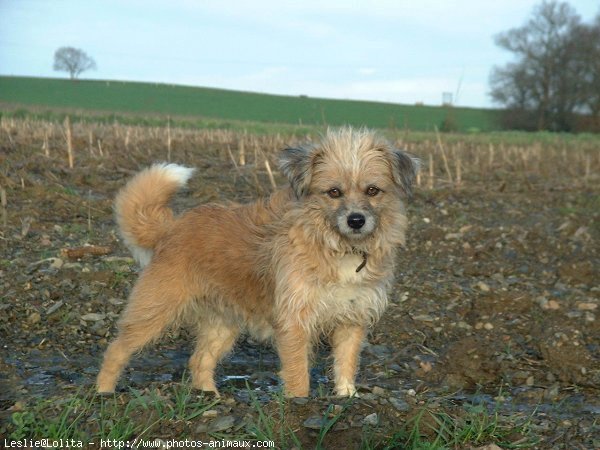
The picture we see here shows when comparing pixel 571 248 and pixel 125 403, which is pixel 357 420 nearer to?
pixel 125 403

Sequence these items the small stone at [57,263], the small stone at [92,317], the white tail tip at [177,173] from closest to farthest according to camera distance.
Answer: the white tail tip at [177,173], the small stone at [92,317], the small stone at [57,263]

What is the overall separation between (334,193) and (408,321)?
100 inches

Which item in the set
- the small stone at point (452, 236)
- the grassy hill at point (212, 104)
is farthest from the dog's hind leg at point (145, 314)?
the grassy hill at point (212, 104)

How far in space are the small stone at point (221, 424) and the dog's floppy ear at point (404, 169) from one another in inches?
86.5

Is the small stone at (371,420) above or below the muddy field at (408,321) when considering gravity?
above

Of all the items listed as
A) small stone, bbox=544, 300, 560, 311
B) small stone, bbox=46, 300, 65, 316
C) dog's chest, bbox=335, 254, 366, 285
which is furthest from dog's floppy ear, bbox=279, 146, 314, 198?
small stone, bbox=544, 300, 560, 311

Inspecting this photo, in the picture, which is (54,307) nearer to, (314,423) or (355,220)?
(355,220)

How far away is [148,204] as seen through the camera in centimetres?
560

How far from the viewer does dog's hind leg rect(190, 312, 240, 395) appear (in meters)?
5.64

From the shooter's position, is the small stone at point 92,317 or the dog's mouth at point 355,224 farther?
the small stone at point 92,317

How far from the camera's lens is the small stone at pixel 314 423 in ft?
12.2

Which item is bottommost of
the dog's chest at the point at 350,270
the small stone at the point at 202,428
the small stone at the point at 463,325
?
the small stone at the point at 463,325

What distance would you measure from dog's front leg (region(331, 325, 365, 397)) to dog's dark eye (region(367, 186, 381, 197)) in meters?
0.90

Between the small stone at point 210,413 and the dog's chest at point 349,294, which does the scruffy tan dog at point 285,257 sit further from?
the small stone at point 210,413
